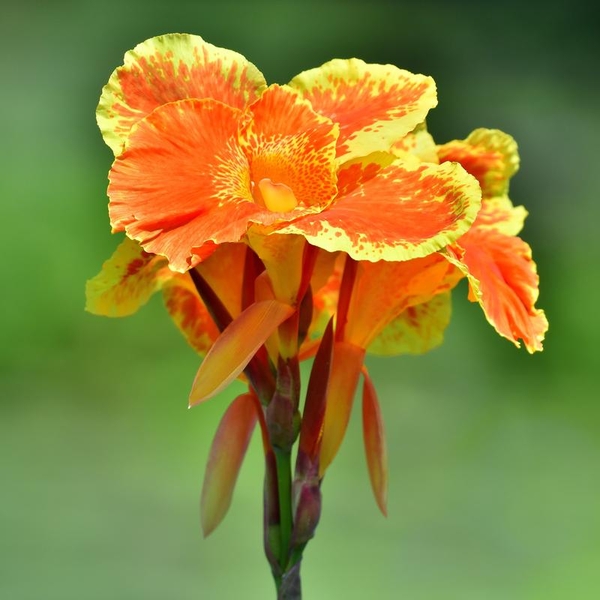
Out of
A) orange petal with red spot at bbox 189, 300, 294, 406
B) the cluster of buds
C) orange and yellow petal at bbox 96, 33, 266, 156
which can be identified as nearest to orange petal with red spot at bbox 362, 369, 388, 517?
the cluster of buds

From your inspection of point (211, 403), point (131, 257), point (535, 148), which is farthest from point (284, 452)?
point (535, 148)

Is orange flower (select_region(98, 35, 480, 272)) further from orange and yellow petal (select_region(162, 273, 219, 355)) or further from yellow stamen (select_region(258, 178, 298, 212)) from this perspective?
orange and yellow petal (select_region(162, 273, 219, 355))

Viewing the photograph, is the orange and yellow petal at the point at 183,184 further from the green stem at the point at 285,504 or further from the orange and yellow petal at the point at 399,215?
the green stem at the point at 285,504

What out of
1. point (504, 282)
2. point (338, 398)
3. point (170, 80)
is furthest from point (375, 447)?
point (170, 80)

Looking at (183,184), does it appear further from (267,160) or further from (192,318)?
(192,318)

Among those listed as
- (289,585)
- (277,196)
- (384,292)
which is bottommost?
(289,585)
